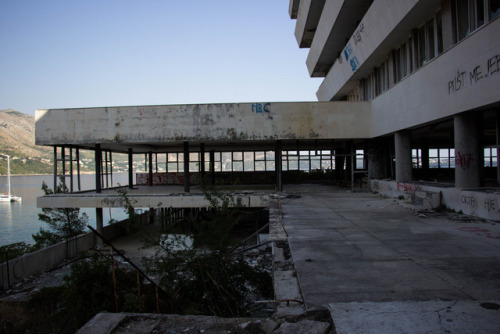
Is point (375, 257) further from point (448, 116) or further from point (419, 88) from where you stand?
point (419, 88)

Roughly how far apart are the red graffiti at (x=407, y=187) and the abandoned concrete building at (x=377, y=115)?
0.15ft

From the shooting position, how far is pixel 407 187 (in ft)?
47.5

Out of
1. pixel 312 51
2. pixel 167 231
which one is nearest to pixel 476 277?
pixel 167 231

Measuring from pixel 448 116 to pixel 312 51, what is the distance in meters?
20.4

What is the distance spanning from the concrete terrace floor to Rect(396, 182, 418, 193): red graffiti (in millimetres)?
4791

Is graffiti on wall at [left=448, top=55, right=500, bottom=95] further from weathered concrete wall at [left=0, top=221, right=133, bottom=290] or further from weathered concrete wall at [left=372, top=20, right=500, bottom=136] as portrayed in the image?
weathered concrete wall at [left=0, top=221, right=133, bottom=290]

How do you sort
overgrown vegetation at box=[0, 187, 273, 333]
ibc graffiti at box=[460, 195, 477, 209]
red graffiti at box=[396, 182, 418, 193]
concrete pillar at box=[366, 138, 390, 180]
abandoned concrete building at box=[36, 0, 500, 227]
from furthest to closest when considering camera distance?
1. concrete pillar at box=[366, 138, 390, 180]
2. red graffiti at box=[396, 182, 418, 193]
3. abandoned concrete building at box=[36, 0, 500, 227]
4. ibc graffiti at box=[460, 195, 477, 209]
5. overgrown vegetation at box=[0, 187, 273, 333]

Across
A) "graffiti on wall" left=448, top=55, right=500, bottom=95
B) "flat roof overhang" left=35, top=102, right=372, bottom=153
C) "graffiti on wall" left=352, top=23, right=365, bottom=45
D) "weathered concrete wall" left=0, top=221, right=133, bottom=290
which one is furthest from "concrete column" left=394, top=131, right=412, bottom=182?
"weathered concrete wall" left=0, top=221, right=133, bottom=290

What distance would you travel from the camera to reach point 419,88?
12.8m

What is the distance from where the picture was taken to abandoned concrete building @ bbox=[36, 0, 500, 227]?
10.0 metres

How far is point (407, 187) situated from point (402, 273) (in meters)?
10.8

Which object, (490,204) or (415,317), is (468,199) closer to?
(490,204)

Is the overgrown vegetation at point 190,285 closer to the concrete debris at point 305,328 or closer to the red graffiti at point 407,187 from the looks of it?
the concrete debris at point 305,328

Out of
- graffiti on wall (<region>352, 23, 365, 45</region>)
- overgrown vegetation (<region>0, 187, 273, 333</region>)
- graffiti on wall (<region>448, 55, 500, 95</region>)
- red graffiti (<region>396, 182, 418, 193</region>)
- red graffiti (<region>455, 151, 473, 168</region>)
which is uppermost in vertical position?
graffiti on wall (<region>352, 23, 365, 45</region>)
